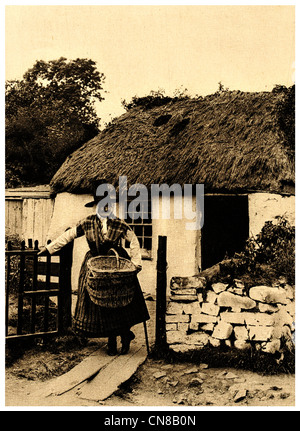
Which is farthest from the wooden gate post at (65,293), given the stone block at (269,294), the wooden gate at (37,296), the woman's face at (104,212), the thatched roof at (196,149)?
the thatched roof at (196,149)

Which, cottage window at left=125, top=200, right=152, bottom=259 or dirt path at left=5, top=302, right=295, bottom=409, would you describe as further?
cottage window at left=125, top=200, right=152, bottom=259

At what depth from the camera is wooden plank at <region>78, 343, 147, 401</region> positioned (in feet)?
14.6

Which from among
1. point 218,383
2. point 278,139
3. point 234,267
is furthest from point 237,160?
point 218,383

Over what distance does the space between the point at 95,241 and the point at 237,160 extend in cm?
407

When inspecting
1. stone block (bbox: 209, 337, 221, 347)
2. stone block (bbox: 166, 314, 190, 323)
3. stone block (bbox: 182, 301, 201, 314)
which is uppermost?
stone block (bbox: 182, 301, 201, 314)

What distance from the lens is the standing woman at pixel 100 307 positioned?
16.7 feet

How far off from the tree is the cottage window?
225cm

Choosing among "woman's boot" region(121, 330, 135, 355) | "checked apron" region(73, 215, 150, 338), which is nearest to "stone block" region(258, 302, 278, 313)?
"checked apron" region(73, 215, 150, 338)

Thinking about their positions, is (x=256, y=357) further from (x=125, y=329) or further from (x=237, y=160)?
(x=237, y=160)

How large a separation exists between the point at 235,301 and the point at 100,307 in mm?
1653

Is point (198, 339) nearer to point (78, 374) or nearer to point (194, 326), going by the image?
point (194, 326)

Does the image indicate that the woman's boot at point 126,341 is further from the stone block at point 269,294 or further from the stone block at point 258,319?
the stone block at point 269,294

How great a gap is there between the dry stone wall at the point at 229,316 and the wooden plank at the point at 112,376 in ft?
1.68

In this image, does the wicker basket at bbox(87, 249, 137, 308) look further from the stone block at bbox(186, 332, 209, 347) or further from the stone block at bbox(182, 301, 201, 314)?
the stone block at bbox(186, 332, 209, 347)
